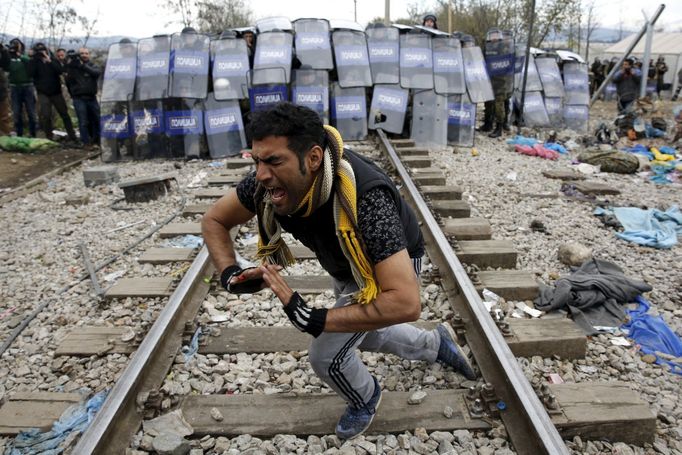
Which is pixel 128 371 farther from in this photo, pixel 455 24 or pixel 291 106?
pixel 455 24

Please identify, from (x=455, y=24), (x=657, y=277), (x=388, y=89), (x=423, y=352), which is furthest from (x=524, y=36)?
(x=423, y=352)

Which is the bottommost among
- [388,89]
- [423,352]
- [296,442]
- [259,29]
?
[296,442]

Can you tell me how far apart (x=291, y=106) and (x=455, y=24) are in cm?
2650

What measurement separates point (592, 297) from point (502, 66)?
8.70m

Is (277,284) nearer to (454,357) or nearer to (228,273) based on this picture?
(228,273)

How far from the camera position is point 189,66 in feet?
31.8

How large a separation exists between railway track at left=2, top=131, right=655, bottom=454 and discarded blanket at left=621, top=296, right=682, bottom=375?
53cm

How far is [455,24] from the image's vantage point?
25922 millimetres

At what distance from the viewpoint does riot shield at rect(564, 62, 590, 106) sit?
13.0m

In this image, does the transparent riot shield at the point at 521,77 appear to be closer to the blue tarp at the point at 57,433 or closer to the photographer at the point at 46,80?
the photographer at the point at 46,80

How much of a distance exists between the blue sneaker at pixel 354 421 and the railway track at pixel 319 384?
0.32 ft

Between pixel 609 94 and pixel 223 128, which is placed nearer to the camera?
pixel 223 128

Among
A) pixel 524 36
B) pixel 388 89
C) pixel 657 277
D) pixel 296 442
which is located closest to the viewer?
pixel 296 442

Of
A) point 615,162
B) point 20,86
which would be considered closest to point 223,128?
point 20,86
